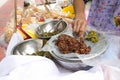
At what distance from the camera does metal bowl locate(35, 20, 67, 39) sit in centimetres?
104

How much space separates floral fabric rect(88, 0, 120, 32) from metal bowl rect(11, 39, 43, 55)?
1.01 ft

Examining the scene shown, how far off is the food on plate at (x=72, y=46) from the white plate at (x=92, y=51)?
0.05 feet

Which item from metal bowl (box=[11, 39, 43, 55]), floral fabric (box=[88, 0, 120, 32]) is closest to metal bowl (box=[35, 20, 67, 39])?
metal bowl (box=[11, 39, 43, 55])

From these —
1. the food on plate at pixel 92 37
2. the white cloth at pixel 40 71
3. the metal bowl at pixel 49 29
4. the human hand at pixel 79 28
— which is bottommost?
the white cloth at pixel 40 71

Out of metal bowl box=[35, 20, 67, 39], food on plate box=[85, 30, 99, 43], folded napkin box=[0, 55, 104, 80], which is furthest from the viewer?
metal bowl box=[35, 20, 67, 39]

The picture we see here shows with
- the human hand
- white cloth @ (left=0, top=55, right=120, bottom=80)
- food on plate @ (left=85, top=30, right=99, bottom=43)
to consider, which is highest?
the human hand

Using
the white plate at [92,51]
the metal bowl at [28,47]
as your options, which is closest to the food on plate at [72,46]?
the white plate at [92,51]

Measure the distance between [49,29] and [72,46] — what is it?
399 mm

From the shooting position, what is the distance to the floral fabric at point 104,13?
3.52 ft

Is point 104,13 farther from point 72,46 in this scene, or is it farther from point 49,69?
point 49,69

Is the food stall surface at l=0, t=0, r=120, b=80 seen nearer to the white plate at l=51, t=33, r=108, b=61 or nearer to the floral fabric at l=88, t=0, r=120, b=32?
the white plate at l=51, t=33, r=108, b=61

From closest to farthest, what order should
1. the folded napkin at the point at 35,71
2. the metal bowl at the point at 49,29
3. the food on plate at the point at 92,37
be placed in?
the folded napkin at the point at 35,71
the food on plate at the point at 92,37
the metal bowl at the point at 49,29

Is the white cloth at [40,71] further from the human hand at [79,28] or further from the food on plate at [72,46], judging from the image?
the human hand at [79,28]

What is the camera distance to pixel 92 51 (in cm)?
76
